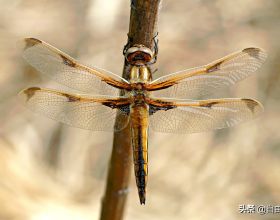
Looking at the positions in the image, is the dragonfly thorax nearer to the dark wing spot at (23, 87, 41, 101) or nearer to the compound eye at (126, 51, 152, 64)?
the compound eye at (126, 51, 152, 64)

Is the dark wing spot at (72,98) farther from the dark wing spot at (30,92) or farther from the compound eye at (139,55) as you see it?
the compound eye at (139,55)

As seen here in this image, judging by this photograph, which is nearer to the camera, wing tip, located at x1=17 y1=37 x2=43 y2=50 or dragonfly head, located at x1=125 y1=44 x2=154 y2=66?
dragonfly head, located at x1=125 y1=44 x2=154 y2=66

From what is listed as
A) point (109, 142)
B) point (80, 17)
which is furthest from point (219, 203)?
point (80, 17)

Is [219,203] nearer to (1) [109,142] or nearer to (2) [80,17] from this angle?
(1) [109,142]

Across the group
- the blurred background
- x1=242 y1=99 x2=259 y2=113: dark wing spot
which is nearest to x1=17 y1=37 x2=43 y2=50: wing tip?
x1=242 y1=99 x2=259 y2=113: dark wing spot

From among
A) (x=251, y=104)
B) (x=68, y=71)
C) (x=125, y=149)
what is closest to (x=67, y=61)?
(x=68, y=71)

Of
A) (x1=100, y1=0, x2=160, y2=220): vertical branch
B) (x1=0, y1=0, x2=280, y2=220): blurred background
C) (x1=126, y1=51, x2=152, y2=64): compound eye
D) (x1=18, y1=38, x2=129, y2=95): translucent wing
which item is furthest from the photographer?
(x1=0, y1=0, x2=280, y2=220): blurred background
